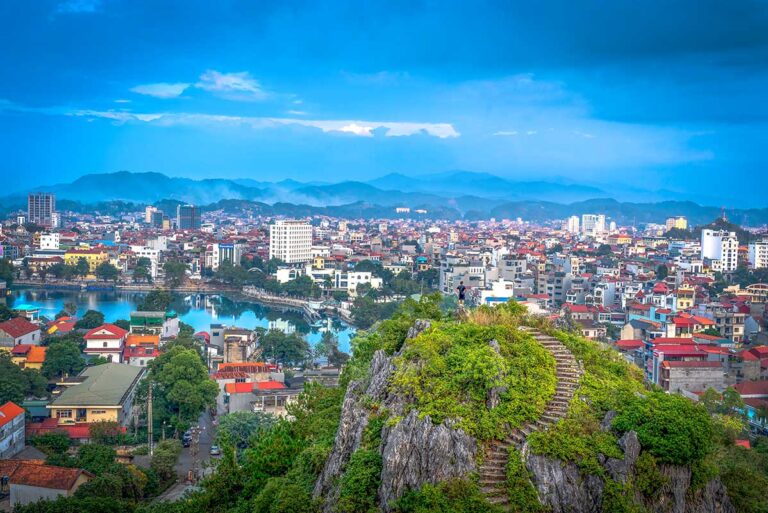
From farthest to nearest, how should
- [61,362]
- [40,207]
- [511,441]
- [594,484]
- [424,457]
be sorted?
[40,207], [61,362], [511,441], [424,457], [594,484]

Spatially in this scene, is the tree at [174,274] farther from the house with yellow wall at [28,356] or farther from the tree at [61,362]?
the tree at [61,362]

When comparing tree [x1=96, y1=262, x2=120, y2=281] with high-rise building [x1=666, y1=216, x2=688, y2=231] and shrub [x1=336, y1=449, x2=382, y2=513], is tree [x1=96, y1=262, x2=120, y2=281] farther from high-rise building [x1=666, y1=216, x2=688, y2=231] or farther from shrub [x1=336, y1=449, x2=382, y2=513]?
high-rise building [x1=666, y1=216, x2=688, y2=231]

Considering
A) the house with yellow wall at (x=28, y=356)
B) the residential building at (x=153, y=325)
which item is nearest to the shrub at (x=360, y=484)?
the house with yellow wall at (x=28, y=356)

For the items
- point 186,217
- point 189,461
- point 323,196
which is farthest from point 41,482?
point 323,196

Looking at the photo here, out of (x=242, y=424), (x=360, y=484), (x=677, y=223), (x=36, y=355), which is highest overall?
(x=677, y=223)

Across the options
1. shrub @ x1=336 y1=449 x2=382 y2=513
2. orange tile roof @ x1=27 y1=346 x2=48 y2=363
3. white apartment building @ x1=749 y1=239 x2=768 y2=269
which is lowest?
orange tile roof @ x1=27 y1=346 x2=48 y2=363

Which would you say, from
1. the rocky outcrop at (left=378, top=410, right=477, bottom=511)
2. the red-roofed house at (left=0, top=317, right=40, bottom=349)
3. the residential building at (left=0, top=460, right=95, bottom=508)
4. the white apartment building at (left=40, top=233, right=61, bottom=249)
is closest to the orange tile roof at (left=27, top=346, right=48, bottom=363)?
the red-roofed house at (left=0, top=317, right=40, bottom=349)

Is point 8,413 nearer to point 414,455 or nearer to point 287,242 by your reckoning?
point 414,455

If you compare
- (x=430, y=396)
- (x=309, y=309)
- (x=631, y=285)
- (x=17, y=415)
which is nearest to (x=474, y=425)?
(x=430, y=396)
